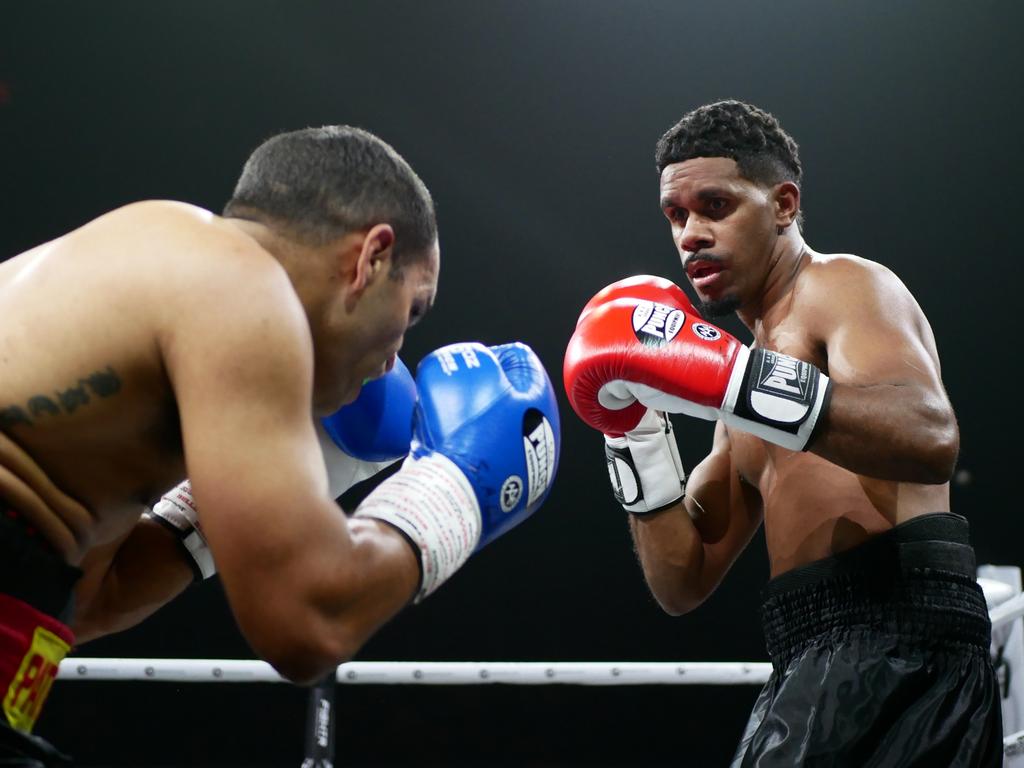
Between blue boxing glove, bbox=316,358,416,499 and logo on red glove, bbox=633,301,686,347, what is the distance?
0.37 metres

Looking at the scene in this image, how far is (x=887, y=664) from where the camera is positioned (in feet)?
4.94

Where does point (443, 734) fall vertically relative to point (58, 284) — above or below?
below

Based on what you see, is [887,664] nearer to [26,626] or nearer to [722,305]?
[722,305]

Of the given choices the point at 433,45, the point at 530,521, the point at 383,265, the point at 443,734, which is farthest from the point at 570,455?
the point at 383,265

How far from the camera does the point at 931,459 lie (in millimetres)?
1480

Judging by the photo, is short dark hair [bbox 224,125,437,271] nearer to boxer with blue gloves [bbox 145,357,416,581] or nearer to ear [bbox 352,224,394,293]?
ear [bbox 352,224,394,293]

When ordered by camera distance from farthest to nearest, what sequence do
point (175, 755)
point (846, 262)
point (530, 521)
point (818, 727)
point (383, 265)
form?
point (530, 521)
point (175, 755)
point (846, 262)
point (818, 727)
point (383, 265)

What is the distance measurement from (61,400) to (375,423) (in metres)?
0.57

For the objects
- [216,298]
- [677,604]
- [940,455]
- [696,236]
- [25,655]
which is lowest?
[677,604]

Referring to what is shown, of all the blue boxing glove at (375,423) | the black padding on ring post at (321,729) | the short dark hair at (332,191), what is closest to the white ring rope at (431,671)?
the black padding on ring post at (321,729)

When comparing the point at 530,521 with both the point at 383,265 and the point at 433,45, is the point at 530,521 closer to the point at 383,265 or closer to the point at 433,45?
the point at 433,45

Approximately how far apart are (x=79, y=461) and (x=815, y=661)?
43.3 inches

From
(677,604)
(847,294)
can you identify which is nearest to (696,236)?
(847,294)

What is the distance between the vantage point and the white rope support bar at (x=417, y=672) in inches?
92.3
